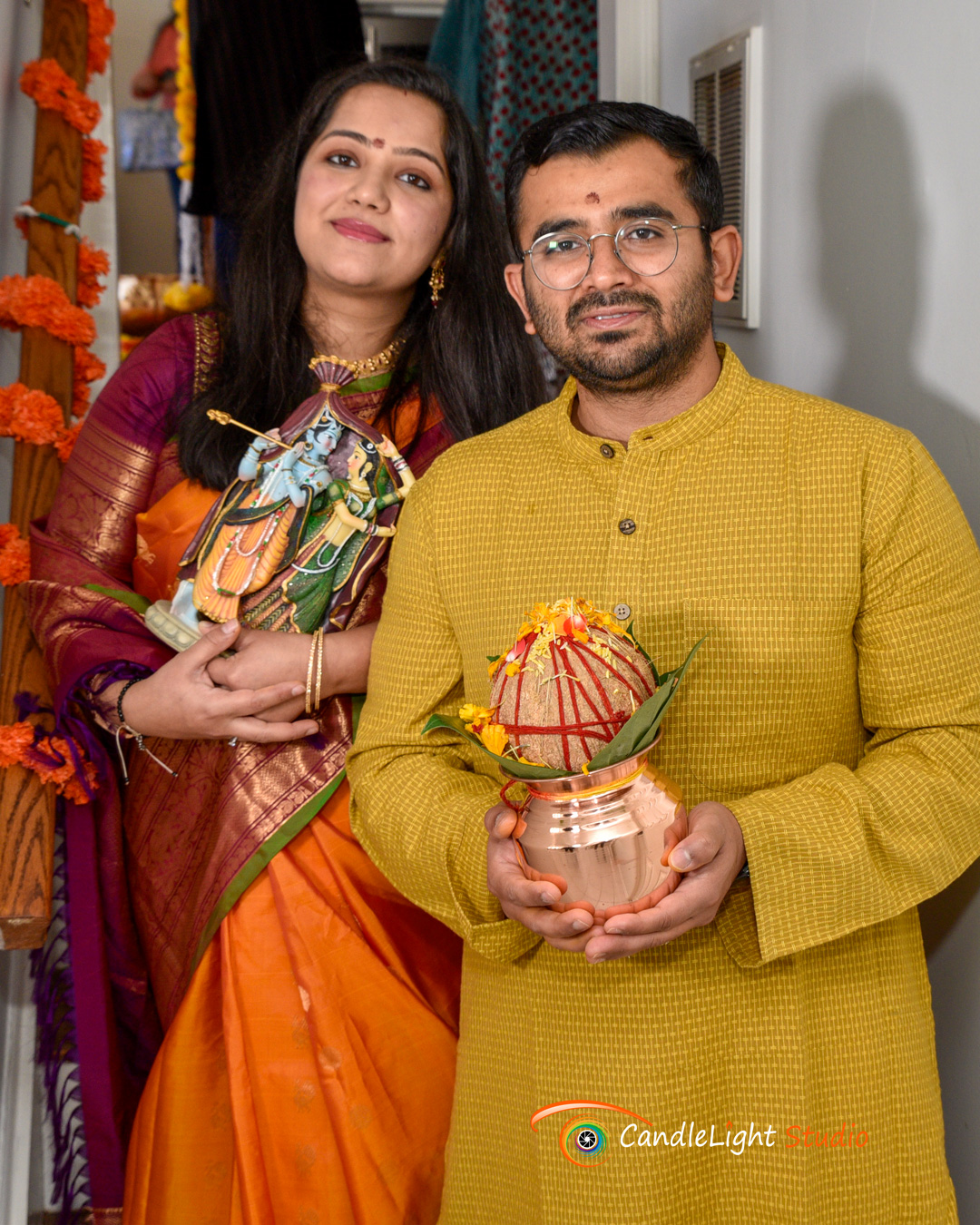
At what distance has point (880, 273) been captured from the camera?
1.91m

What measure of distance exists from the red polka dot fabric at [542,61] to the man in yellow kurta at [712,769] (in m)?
2.40

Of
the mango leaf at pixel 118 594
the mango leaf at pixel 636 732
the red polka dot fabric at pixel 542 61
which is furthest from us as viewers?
the red polka dot fabric at pixel 542 61

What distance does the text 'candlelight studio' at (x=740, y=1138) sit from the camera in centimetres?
145

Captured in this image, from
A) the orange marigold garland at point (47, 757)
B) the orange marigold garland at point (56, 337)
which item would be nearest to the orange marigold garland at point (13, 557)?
the orange marigold garland at point (56, 337)

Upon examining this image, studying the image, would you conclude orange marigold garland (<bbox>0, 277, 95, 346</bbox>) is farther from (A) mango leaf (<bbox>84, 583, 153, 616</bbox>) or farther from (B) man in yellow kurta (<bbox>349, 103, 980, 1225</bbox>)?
(B) man in yellow kurta (<bbox>349, 103, 980, 1225</bbox>)

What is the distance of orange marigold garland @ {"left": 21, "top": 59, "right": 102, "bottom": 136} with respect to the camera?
9.27ft

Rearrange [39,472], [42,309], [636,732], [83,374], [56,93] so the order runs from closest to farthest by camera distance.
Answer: [636,732], [39,472], [42,309], [83,374], [56,93]

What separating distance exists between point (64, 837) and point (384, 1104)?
29.0 inches

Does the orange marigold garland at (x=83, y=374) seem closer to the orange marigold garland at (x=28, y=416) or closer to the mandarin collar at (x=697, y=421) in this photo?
the orange marigold garland at (x=28, y=416)

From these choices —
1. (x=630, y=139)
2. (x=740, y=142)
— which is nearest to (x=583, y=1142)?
(x=630, y=139)

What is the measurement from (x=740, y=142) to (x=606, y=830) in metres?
1.66

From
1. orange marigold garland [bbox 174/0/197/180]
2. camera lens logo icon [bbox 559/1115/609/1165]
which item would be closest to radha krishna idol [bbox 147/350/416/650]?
camera lens logo icon [bbox 559/1115/609/1165]

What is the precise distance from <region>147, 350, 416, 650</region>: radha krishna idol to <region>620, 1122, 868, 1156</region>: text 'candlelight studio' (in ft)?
2.93

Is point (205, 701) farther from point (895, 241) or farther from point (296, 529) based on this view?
point (895, 241)
